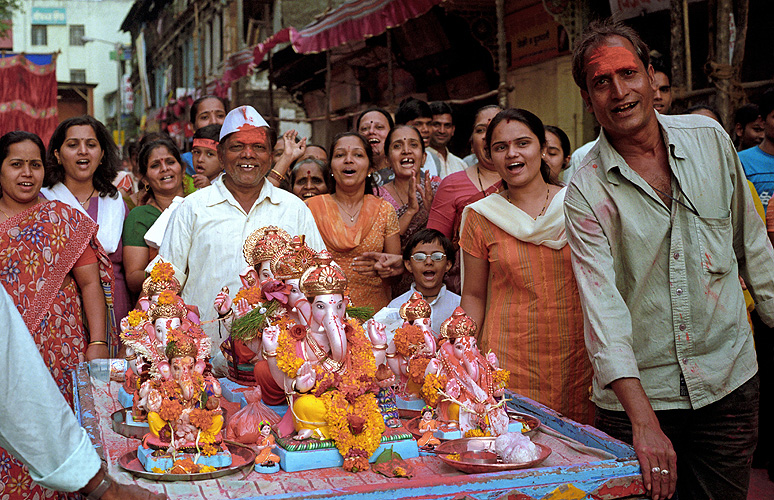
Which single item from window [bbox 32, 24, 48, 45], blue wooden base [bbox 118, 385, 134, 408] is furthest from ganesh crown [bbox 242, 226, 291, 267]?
window [bbox 32, 24, 48, 45]

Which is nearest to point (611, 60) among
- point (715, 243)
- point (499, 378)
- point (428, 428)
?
point (715, 243)

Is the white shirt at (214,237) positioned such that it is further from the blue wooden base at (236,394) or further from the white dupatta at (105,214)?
the white dupatta at (105,214)

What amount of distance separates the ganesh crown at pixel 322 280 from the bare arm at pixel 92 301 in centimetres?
192

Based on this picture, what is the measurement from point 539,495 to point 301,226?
194cm

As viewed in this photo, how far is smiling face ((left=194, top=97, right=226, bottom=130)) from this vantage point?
18.2ft

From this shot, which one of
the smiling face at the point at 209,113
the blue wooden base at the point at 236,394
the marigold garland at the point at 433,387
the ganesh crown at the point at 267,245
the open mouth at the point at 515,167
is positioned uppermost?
the smiling face at the point at 209,113

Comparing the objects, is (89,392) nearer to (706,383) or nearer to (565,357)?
(565,357)

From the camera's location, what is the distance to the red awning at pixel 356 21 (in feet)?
27.7

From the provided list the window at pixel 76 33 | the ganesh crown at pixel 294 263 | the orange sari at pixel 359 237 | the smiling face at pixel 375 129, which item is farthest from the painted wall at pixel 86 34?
the ganesh crown at pixel 294 263

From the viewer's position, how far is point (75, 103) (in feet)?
83.3

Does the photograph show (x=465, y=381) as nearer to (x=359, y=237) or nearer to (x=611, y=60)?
(x=611, y=60)

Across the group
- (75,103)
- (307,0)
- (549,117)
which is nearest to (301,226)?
(549,117)

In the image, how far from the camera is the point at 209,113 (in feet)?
18.2

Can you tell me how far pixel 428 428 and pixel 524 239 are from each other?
99 centimetres
